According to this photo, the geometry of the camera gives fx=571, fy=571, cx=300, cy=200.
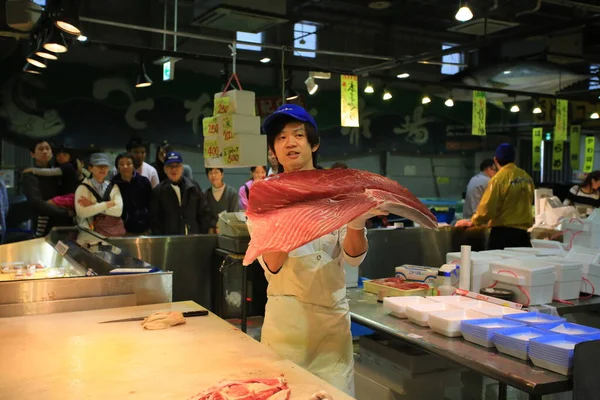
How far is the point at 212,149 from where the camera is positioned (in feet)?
15.6

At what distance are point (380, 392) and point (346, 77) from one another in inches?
222

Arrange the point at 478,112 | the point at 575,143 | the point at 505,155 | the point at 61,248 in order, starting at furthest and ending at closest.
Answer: the point at 575,143 → the point at 478,112 → the point at 505,155 → the point at 61,248

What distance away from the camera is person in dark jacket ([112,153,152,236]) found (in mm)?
5922

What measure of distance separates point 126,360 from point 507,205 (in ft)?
14.6

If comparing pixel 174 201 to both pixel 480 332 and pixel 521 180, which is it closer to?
pixel 521 180

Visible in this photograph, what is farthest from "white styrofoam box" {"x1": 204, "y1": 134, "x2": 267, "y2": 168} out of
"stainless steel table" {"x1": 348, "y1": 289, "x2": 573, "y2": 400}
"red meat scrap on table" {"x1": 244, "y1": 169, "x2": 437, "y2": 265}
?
"red meat scrap on table" {"x1": 244, "y1": 169, "x2": 437, "y2": 265}

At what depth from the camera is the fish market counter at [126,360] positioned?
5.34 feet

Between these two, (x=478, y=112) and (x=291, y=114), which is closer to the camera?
(x=291, y=114)

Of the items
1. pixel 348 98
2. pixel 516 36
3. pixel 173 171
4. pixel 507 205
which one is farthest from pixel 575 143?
pixel 173 171

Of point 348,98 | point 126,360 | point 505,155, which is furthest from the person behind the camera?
point 348,98

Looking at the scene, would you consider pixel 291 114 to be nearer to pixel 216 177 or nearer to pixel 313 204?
pixel 313 204

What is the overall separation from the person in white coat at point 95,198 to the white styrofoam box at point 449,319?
11.9 feet

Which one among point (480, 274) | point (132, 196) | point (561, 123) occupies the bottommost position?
point (480, 274)

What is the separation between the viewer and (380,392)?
3264mm
